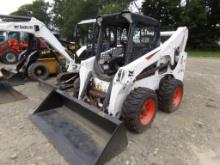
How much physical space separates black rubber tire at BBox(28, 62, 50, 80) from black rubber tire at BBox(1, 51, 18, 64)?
4.94 m

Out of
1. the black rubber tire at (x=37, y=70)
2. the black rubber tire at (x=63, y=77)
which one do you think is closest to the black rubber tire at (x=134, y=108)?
the black rubber tire at (x=63, y=77)

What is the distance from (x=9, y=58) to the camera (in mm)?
11391

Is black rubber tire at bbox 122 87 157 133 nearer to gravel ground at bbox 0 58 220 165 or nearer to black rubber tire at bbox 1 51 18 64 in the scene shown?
→ gravel ground at bbox 0 58 220 165

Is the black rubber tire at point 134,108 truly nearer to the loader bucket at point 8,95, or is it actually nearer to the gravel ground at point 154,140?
the gravel ground at point 154,140

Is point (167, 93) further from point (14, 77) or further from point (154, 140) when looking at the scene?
point (14, 77)

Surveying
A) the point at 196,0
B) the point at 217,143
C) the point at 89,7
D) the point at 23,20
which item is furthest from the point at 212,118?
the point at 89,7

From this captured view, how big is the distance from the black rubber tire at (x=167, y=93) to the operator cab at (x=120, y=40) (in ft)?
2.48

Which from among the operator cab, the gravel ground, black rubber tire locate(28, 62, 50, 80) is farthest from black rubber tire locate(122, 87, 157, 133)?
black rubber tire locate(28, 62, 50, 80)

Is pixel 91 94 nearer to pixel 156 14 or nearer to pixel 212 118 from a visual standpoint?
pixel 212 118

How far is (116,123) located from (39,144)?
4.08ft

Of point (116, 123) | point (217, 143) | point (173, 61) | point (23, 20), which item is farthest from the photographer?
point (23, 20)

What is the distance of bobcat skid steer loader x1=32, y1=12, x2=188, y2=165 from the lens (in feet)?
9.60

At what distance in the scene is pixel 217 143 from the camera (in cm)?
334

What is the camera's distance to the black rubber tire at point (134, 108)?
3.25m
